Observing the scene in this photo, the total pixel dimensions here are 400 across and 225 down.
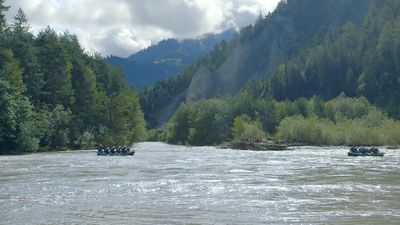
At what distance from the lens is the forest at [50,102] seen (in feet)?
175

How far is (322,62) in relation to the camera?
145875mm

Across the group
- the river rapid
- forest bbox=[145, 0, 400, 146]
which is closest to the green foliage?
forest bbox=[145, 0, 400, 146]

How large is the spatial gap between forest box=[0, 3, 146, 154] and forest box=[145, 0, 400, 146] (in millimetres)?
27831

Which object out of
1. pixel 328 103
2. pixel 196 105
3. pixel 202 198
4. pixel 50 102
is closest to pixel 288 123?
pixel 328 103

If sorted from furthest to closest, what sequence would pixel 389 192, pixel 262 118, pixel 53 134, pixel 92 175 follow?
pixel 262 118, pixel 53 134, pixel 92 175, pixel 389 192

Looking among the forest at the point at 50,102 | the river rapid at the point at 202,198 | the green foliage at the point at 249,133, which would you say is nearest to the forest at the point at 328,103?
the green foliage at the point at 249,133

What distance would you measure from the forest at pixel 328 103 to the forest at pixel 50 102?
27.8m

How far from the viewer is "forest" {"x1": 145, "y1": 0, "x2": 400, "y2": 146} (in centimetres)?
8038

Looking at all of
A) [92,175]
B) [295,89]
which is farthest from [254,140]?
[295,89]

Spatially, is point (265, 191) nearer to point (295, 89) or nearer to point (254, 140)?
point (254, 140)

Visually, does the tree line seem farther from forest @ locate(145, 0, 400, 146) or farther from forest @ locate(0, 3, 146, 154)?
forest @ locate(0, 3, 146, 154)

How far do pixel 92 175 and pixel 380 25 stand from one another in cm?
13876

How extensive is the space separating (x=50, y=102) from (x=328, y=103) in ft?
241

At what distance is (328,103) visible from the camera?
10969 centimetres
